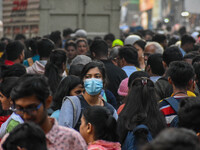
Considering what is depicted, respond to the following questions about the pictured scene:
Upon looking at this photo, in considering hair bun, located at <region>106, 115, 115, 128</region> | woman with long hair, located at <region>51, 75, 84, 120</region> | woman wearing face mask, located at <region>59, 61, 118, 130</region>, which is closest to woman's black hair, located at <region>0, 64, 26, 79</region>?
woman with long hair, located at <region>51, 75, 84, 120</region>

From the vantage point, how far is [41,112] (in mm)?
3564

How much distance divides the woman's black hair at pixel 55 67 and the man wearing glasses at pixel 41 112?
357 centimetres

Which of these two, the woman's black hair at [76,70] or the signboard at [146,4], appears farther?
the signboard at [146,4]

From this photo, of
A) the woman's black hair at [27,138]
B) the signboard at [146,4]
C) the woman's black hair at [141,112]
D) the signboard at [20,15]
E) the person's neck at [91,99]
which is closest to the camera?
the woman's black hair at [27,138]

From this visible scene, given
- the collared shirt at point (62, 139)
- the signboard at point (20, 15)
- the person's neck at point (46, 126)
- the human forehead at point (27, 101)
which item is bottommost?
the signboard at point (20, 15)

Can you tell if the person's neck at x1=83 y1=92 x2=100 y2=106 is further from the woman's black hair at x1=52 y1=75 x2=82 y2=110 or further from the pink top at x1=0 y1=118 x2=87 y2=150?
the pink top at x1=0 y1=118 x2=87 y2=150

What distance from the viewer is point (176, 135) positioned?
2.39 meters

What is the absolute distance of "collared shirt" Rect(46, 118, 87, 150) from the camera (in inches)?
140

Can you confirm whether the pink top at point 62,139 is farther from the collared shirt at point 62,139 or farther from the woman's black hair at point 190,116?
the woman's black hair at point 190,116

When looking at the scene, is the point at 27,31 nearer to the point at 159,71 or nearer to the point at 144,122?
the point at 159,71

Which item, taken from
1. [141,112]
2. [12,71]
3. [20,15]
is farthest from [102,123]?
[20,15]

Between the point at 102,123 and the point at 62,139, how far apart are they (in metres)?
0.96

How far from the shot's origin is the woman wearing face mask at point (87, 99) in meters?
5.30

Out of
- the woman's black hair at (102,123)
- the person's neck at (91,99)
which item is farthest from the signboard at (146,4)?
the woman's black hair at (102,123)
